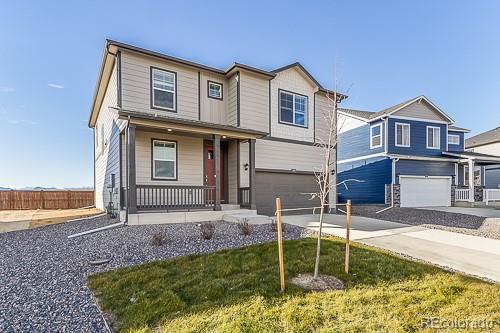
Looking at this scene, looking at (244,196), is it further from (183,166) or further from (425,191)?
(425,191)

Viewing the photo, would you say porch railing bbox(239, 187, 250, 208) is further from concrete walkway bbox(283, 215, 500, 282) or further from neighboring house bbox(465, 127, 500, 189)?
neighboring house bbox(465, 127, 500, 189)

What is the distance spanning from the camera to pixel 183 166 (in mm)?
10594

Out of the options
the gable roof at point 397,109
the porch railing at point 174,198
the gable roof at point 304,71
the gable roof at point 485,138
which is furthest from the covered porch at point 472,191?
the porch railing at point 174,198

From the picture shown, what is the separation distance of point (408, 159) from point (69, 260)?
1870 cm

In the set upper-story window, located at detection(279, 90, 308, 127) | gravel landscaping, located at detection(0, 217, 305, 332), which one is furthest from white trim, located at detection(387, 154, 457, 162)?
gravel landscaping, located at detection(0, 217, 305, 332)

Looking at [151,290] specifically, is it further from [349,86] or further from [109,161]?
[109,161]

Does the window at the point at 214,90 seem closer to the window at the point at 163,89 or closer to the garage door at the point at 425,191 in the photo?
the window at the point at 163,89

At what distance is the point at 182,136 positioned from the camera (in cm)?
1059

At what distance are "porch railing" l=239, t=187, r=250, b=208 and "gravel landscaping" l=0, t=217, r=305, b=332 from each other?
8.24 feet

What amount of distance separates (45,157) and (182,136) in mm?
26217

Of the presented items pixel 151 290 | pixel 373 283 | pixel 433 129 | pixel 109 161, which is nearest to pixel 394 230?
pixel 373 283

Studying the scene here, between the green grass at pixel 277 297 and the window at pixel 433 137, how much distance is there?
56.2 feet

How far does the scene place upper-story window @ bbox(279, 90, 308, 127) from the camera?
12586mm

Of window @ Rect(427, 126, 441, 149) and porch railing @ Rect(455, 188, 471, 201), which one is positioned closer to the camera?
porch railing @ Rect(455, 188, 471, 201)
